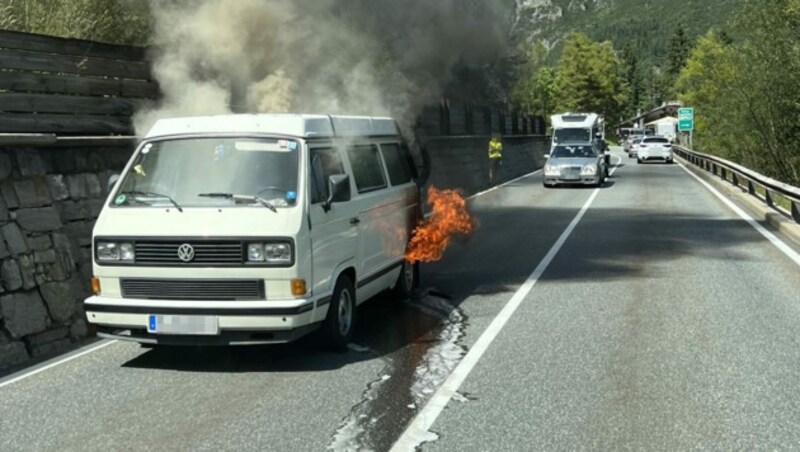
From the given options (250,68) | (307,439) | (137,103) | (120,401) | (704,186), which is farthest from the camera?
(704,186)

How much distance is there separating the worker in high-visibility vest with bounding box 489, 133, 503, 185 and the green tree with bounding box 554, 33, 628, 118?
3212 inches

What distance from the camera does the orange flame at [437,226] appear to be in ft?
27.8

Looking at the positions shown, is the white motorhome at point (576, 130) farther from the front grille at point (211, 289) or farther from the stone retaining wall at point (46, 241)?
the front grille at point (211, 289)

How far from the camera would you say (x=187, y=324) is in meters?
5.58

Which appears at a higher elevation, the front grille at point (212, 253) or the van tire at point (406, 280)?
Answer: the front grille at point (212, 253)

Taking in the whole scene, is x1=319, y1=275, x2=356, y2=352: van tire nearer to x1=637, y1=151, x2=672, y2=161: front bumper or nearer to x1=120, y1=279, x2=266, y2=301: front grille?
x1=120, y1=279, x2=266, y2=301: front grille

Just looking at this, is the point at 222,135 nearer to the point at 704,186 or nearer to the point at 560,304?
the point at 560,304

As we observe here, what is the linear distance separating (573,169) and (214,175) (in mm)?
20962

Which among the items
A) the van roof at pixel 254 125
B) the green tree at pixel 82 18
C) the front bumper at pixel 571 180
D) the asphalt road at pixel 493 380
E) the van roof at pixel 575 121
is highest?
the green tree at pixel 82 18

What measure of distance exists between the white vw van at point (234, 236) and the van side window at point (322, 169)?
1cm

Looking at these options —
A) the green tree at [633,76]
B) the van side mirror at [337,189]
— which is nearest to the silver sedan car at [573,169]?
the van side mirror at [337,189]

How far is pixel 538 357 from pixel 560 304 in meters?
2.06

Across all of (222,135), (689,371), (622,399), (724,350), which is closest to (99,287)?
(222,135)

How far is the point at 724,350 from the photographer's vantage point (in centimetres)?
614
